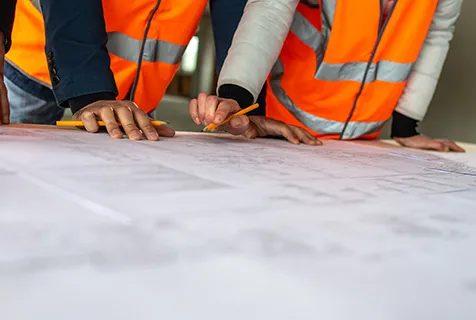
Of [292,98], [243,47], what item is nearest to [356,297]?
[243,47]

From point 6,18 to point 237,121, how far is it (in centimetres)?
44

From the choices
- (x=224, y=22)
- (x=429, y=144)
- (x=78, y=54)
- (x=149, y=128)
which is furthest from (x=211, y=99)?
(x=429, y=144)

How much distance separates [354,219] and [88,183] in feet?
0.66

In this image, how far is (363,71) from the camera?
3.62 ft

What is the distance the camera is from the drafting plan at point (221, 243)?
0.65 ft

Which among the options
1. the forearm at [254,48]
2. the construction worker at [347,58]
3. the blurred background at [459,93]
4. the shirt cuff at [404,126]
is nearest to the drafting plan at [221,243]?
the forearm at [254,48]

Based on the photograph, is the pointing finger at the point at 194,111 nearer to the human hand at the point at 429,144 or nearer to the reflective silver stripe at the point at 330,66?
the reflective silver stripe at the point at 330,66

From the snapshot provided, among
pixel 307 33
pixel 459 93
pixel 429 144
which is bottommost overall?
pixel 429 144

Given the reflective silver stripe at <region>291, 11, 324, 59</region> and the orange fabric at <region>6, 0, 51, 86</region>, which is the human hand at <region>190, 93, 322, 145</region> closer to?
the reflective silver stripe at <region>291, 11, 324, 59</region>

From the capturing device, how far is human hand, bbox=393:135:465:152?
111 cm

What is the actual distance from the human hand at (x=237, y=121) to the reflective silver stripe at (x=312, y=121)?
0.63 feet

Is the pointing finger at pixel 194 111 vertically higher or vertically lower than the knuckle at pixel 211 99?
lower

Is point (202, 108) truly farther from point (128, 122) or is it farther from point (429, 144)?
point (429, 144)

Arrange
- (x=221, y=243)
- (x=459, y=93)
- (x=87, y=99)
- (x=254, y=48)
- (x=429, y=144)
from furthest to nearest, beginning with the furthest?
(x=459, y=93) < (x=429, y=144) < (x=254, y=48) < (x=87, y=99) < (x=221, y=243)
